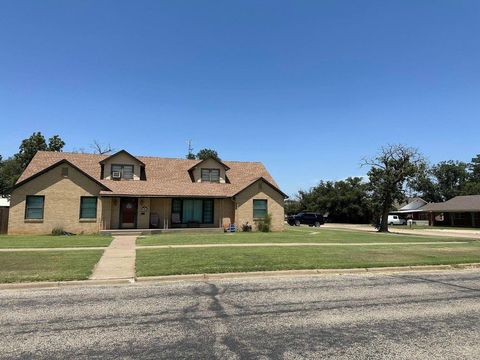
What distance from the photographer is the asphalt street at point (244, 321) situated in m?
5.44

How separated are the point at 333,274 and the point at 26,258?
33.8 feet

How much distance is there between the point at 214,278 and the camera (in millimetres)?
11273

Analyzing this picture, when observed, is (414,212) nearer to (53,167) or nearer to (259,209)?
(259,209)

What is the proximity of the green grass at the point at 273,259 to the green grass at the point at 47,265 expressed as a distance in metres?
1.63

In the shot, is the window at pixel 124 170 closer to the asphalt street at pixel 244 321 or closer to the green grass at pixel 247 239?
the green grass at pixel 247 239

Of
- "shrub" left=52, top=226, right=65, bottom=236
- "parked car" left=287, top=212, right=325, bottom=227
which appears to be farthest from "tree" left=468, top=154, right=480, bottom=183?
"shrub" left=52, top=226, right=65, bottom=236

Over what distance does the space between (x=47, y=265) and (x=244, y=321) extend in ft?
26.7

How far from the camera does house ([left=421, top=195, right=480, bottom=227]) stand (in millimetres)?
57272

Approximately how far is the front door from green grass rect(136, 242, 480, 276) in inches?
522

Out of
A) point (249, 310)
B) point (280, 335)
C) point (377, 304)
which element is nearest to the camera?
point (280, 335)

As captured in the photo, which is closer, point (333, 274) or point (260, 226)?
point (333, 274)

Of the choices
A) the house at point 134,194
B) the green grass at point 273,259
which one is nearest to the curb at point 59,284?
the green grass at point 273,259

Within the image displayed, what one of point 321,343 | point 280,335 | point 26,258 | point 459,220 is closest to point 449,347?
point 321,343

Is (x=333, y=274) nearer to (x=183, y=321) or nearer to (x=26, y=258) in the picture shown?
(x=183, y=321)
